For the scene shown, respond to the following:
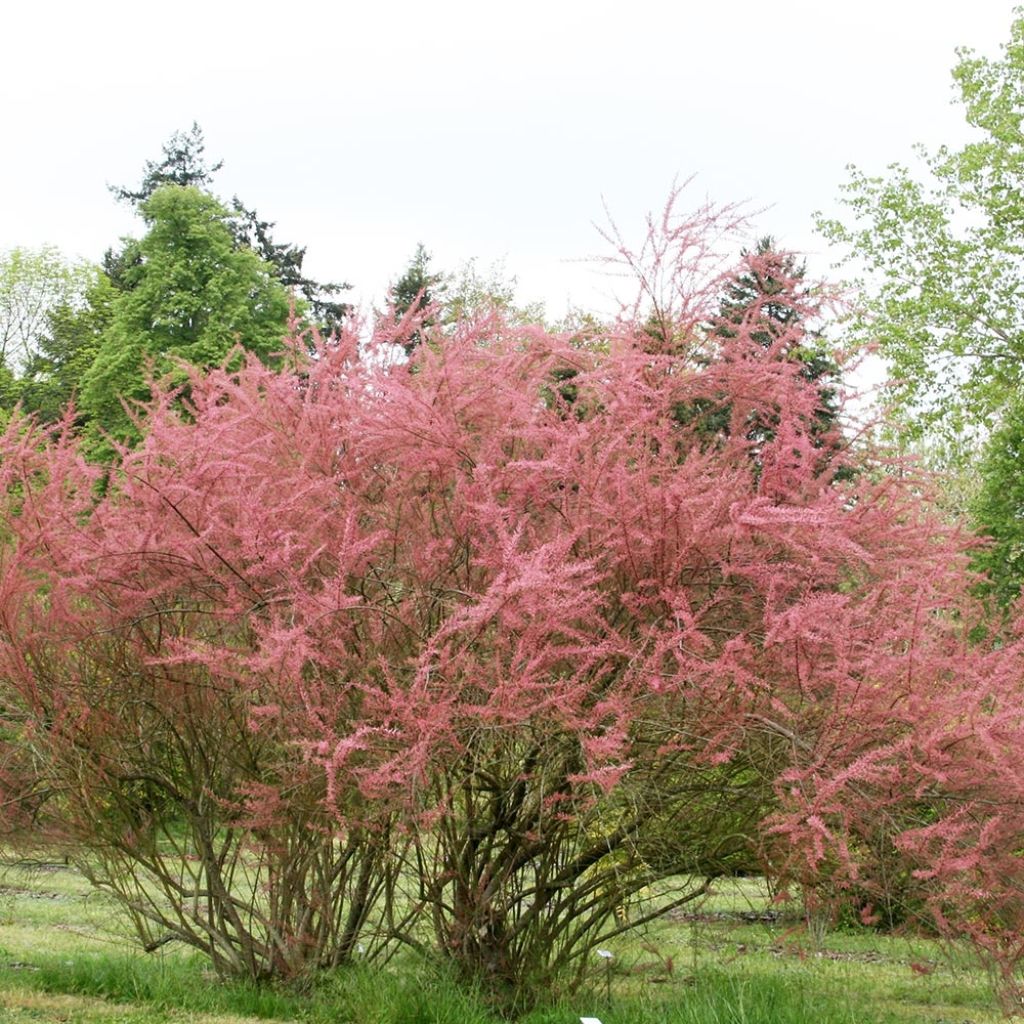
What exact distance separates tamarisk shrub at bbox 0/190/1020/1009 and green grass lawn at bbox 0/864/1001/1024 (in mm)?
238

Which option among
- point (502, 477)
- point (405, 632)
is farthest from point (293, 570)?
point (502, 477)

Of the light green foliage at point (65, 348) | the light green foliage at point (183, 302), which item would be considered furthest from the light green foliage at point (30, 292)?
the light green foliage at point (183, 302)

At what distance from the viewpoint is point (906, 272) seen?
2523cm

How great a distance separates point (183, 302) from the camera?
2812cm

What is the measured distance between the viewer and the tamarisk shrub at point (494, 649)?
5.07 m

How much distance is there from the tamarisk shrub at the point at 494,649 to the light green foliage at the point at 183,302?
21266mm

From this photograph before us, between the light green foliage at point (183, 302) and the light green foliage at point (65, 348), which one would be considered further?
the light green foliage at point (65, 348)

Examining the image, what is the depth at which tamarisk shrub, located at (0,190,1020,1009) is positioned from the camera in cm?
507

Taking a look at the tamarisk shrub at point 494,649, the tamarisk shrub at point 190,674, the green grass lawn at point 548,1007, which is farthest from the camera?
the tamarisk shrub at point 190,674

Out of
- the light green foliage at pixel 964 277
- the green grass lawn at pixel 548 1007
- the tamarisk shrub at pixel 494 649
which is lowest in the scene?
the green grass lawn at pixel 548 1007

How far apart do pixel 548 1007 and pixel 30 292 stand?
129ft

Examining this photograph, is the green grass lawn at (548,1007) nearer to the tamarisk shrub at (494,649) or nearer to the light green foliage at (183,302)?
the tamarisk shrub at (494,649)

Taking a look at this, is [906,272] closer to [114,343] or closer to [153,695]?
[114,343]

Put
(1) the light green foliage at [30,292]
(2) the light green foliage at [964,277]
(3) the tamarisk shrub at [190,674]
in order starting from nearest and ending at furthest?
1. (3) the tamarisk shrub at [190,674]
2. (2) the light green foliage at [964,277]
3. (1) the light green foliage at [30,292]
